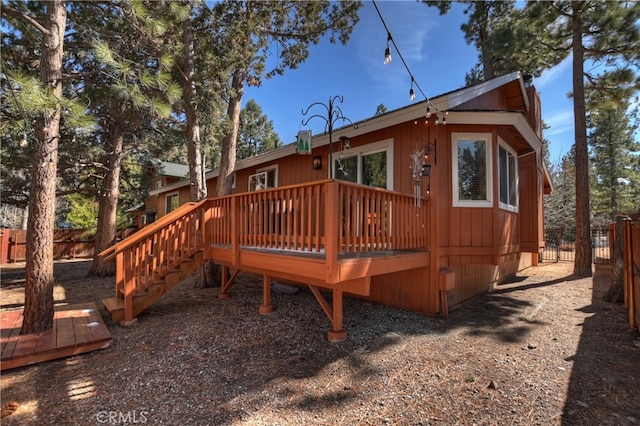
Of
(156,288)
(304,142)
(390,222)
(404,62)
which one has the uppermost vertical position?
(404,62)

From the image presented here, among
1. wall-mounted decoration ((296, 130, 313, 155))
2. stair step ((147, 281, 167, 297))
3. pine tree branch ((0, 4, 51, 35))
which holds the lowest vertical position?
Answer: stair step ((147, 281, 167, 297))

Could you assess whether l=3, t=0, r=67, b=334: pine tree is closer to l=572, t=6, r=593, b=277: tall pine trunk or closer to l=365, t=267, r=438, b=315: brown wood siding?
l=365, t=267, r=438, b=315: brown wood siding

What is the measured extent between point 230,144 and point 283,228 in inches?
184

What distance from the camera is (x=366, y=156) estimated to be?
6582 mm

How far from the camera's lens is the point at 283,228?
4039 mm

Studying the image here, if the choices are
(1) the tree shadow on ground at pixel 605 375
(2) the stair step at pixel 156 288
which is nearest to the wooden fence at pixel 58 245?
(2) the stair step at pixel 156 288

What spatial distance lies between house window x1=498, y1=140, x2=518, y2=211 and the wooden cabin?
4 cm

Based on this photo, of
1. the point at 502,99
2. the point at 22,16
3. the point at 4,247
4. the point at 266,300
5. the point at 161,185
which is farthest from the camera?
the point at 161,185

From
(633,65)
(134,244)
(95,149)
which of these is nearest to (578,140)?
(633,65)

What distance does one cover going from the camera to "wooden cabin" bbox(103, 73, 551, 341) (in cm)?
414

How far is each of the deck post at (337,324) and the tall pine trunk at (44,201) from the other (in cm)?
404

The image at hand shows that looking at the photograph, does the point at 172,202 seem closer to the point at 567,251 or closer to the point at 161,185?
the point at 161,185

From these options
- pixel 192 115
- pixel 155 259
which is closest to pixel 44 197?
pixel 155 259

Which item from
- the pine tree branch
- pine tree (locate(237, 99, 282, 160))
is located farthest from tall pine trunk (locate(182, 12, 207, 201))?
pine tree (locate(237, 99, 282, 160))
